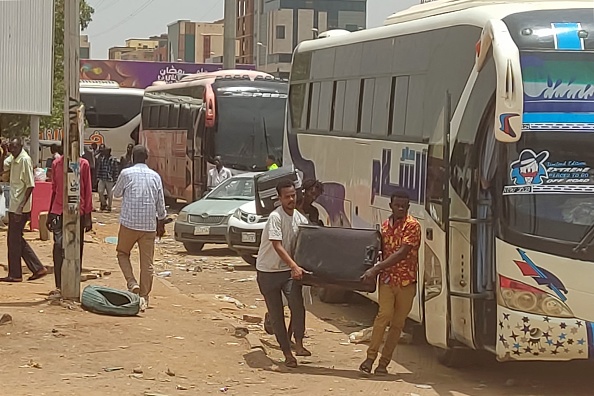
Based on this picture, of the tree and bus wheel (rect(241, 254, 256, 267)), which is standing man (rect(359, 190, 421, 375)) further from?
the tree

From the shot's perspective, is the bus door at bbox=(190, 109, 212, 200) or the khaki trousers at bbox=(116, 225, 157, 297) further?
the bus door at bbox=(190, 109, 212, 200)

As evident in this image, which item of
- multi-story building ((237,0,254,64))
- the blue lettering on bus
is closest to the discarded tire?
the blue lettering on bus

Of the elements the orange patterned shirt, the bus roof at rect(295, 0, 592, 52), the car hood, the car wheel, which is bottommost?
the car wheel

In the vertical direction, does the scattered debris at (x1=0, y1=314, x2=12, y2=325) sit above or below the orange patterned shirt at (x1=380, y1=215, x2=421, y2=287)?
below

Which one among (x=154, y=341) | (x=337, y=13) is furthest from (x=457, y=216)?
(x=337, y=13)

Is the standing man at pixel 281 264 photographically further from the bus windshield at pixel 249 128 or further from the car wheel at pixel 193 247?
the bus windshield at pixel 249 128

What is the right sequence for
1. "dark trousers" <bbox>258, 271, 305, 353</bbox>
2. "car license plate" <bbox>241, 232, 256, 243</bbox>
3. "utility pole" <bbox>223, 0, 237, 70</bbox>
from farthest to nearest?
"utility pole" <bbox>223, 0, 237, 70</bbox> → "car license plate" <bbox>241, 232, 256, 243</bbox> → "dark trousers" <bbox>258, 271, 305, 353</bbox>

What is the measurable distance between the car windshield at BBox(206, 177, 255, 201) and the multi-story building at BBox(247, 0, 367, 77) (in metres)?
76.1

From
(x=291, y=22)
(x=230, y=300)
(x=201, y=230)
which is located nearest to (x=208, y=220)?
(x=201, y=230)

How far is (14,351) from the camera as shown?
10.0 meters

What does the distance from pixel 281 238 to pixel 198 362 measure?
1.30 metres

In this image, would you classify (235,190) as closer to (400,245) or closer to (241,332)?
(241,332)

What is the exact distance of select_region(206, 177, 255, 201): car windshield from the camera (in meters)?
21.9

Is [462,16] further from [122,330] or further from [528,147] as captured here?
[122,330]
